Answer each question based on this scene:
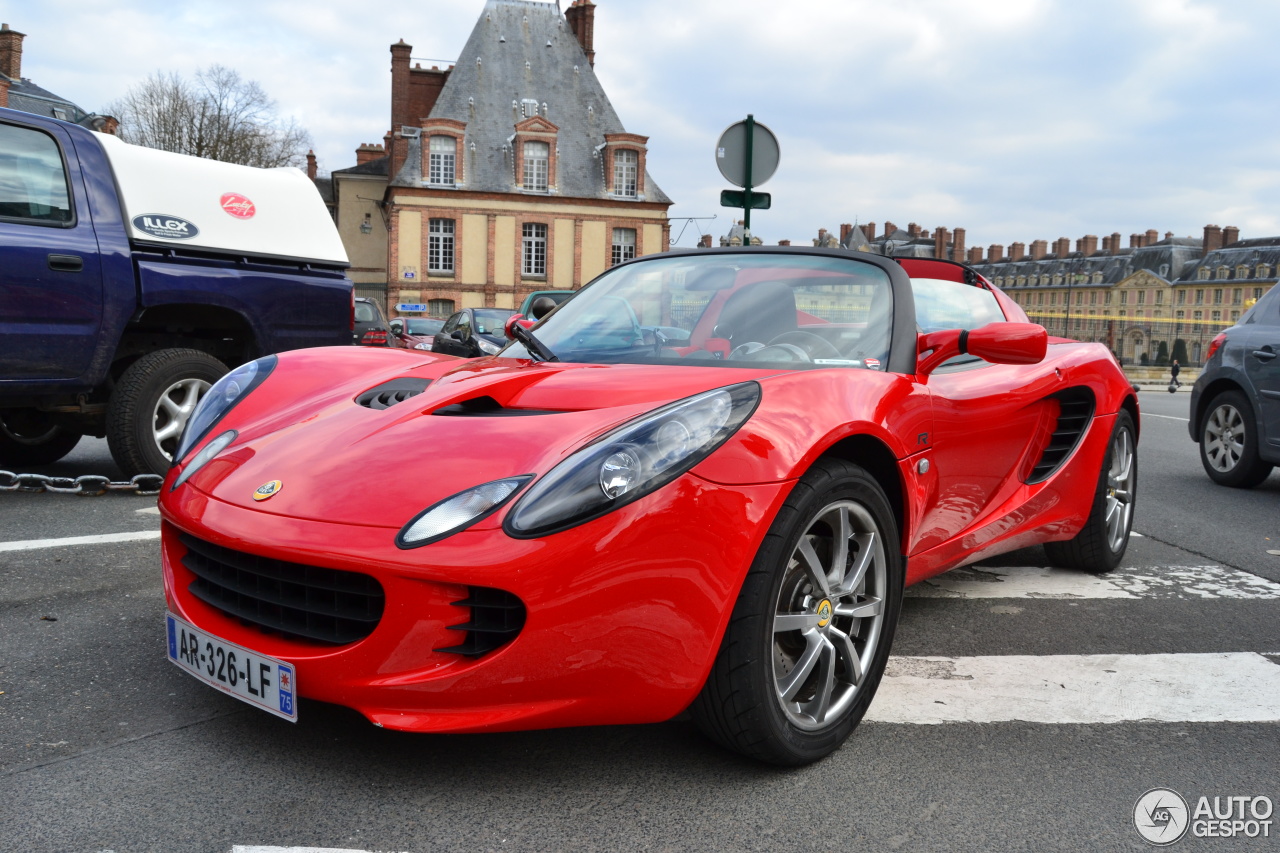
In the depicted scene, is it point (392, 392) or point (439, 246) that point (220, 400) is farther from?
point (439, 246)

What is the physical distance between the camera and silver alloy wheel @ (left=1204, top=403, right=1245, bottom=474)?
7391mm

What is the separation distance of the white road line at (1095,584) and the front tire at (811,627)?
1450 millimetres

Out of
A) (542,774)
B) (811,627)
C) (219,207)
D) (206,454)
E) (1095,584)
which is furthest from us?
(219,207)

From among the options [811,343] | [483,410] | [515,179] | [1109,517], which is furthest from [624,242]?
[483,410]

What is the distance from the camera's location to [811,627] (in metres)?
2.44

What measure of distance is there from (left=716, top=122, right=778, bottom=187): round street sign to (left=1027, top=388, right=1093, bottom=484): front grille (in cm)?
511

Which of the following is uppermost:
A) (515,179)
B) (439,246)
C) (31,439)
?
A: (515,179)

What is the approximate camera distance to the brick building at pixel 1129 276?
99375 millimetres

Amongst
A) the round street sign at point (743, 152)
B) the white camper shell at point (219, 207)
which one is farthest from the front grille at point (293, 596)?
the round street sign at point (743, 152)

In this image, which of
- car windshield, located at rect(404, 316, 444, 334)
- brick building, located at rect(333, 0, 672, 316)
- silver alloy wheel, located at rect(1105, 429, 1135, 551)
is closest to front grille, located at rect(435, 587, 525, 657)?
silver alloy wheel, located at rect(1105, 429, 1135, 551)

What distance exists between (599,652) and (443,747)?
2.02 ft

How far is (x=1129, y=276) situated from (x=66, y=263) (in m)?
121

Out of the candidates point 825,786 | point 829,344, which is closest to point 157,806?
point 825,786

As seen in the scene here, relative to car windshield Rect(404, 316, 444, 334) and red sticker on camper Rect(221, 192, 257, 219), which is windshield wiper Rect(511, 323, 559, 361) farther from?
car windshield Rect(404, 316, 444, 334)
